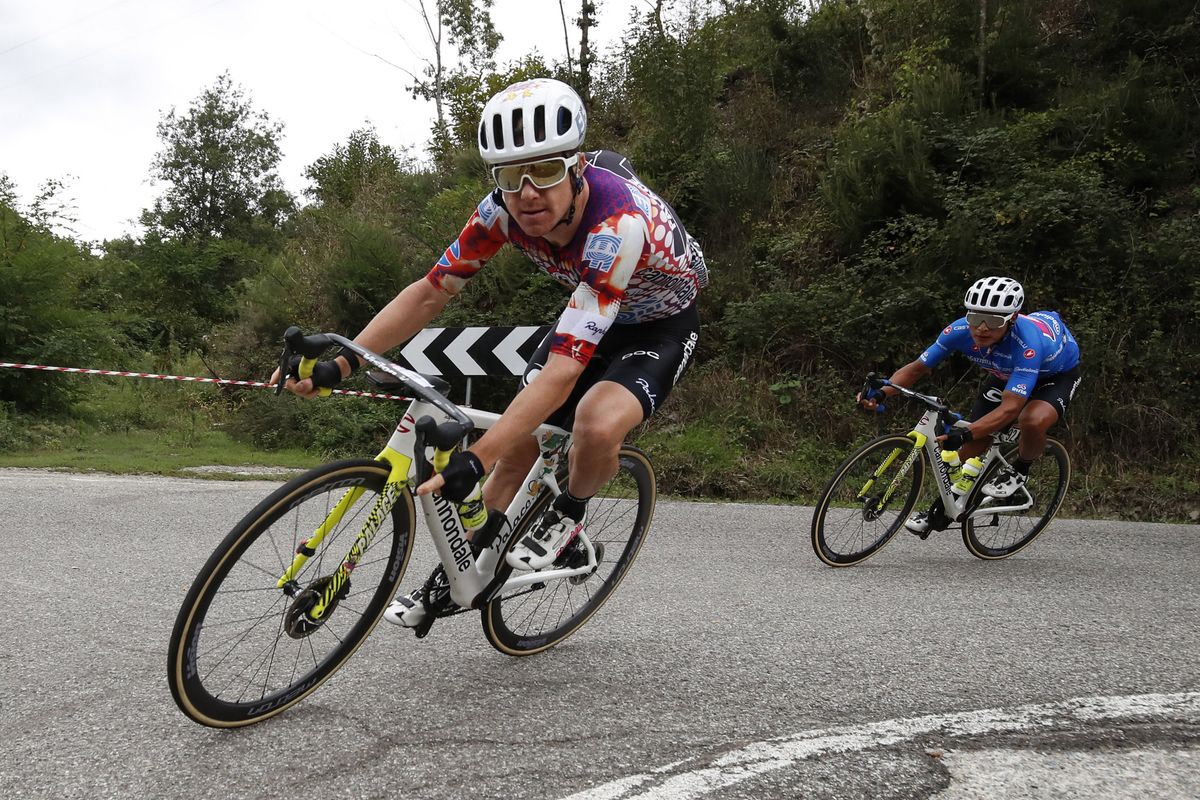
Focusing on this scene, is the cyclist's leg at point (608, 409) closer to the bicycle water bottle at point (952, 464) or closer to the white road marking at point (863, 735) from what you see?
the white road marking at point (863, 735)

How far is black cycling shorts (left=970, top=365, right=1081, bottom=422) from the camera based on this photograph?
649 centimetres

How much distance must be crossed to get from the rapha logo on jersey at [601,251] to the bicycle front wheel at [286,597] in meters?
0.99

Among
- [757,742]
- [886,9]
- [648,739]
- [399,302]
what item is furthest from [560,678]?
[886,9]

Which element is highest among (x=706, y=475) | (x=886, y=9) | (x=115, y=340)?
(x=886, y=9)

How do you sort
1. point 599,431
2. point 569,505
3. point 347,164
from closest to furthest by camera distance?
point 599,431 → point 569,505 → point 347,164

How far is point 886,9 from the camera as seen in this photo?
14.5m

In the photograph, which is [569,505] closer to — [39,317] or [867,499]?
[867,499]

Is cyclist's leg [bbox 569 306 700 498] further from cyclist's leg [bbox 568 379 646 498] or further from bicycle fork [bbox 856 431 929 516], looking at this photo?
bicycle fork [bbox 856 431 929 516]

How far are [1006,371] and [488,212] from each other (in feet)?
14.6

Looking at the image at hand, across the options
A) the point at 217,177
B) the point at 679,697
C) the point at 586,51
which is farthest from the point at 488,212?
the point at 217,177

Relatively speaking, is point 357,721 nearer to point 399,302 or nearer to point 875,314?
point 399,302

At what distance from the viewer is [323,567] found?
9.36 feet

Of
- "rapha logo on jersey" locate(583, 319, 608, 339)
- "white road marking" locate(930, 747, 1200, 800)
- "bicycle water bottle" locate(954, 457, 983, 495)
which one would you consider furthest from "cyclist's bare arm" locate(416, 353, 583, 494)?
"bicycle water bottle" locate(954, 457, 983, 495)

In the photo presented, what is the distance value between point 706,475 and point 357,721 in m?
6.58
